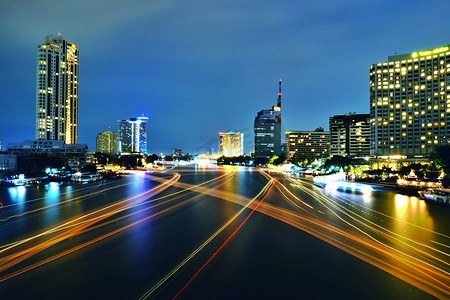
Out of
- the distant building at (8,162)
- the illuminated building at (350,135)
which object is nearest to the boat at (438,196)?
the distant building at (8,162)

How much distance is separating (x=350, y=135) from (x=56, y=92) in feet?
568

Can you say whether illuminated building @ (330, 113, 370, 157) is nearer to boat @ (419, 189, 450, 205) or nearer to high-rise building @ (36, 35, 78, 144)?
high-rise building @ (36, 35, 78, 144)

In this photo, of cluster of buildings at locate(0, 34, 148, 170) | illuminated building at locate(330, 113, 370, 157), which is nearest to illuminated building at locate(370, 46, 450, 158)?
illuminated building at locate(330, 113, 370, 157)

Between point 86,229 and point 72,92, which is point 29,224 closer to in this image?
point 86,229

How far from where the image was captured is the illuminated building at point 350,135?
180 m

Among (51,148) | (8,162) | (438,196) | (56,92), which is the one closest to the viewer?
(438,196)

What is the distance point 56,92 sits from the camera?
158125mm

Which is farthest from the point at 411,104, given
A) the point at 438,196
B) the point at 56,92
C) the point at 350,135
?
the point at 56,92

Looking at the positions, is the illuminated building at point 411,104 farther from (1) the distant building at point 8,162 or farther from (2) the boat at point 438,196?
(1) the distant building at point 8,162

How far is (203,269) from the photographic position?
10141mm

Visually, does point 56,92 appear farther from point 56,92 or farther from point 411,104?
point 411,104

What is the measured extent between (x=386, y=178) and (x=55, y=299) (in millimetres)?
57577

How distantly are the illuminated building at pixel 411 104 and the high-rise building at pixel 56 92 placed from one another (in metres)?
156

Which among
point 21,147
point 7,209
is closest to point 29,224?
point 7,209
